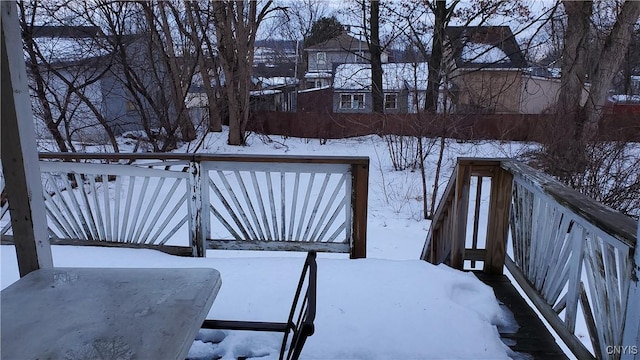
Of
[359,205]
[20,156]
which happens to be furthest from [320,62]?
[20,156]

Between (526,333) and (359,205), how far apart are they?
138 cm

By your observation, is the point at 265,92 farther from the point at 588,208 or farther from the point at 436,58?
the point at 588,208

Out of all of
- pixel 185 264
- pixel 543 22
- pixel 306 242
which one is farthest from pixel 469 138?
pixel 185 264

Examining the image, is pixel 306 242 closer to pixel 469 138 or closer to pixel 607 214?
pixel 607 214

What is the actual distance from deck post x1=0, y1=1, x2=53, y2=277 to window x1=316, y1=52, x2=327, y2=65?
2632 centimetres

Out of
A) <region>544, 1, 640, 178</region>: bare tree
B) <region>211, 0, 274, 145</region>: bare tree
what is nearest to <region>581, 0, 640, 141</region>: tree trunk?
<region>544, 1, 640, 178</region>: bare tree

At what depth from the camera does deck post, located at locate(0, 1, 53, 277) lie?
4.68ft

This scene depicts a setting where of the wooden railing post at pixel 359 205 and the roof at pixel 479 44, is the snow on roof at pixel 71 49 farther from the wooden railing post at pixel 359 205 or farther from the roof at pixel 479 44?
the roof at pixel 479 44

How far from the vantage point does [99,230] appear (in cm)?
351

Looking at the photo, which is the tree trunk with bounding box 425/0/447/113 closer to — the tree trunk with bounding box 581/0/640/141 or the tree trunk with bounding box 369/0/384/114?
the tree trunk with bounding box 369/0/384/114

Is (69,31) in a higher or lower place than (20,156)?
higher

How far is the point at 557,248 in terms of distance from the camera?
2.19m

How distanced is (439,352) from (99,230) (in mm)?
2793

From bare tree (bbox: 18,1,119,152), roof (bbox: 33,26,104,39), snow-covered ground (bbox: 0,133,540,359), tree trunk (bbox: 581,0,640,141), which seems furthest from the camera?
tree trunk (bbox: 581,0,640,141)
